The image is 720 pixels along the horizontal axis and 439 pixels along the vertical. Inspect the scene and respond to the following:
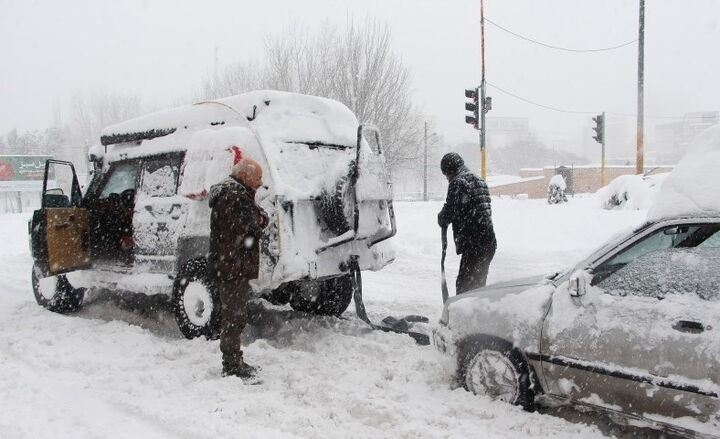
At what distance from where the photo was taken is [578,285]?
3332mm

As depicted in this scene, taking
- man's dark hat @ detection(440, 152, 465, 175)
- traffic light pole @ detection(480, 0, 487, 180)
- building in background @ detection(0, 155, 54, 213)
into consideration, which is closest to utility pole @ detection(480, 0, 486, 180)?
traffic light pole @ detection(480, 0, 487, 180)

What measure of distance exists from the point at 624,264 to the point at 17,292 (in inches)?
320

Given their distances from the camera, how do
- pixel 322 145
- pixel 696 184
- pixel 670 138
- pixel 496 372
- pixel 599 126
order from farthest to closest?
pixel 670 138, pixel 599 126, pixel 322 145, pixel 496 372, pixel 696 184

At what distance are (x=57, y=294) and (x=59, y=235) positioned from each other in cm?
94

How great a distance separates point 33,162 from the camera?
35.7 metres

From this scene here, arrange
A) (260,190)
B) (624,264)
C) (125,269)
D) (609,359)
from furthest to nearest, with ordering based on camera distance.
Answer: (125,269) → (260,190) → (624,264) → (609,359)

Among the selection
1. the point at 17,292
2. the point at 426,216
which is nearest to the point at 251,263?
the point at 17,292

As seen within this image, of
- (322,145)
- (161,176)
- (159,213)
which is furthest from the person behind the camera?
(161,176)

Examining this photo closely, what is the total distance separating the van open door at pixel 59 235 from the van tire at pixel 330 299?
261 centimetres

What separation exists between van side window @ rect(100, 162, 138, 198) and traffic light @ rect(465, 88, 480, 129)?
1066 cm

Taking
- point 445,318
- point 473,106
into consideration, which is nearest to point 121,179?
point 445,318

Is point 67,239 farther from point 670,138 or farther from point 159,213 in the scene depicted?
point 670,138

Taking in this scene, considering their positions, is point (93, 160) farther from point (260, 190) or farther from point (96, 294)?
point (260, 190)

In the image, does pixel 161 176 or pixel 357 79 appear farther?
pixel 357 79
